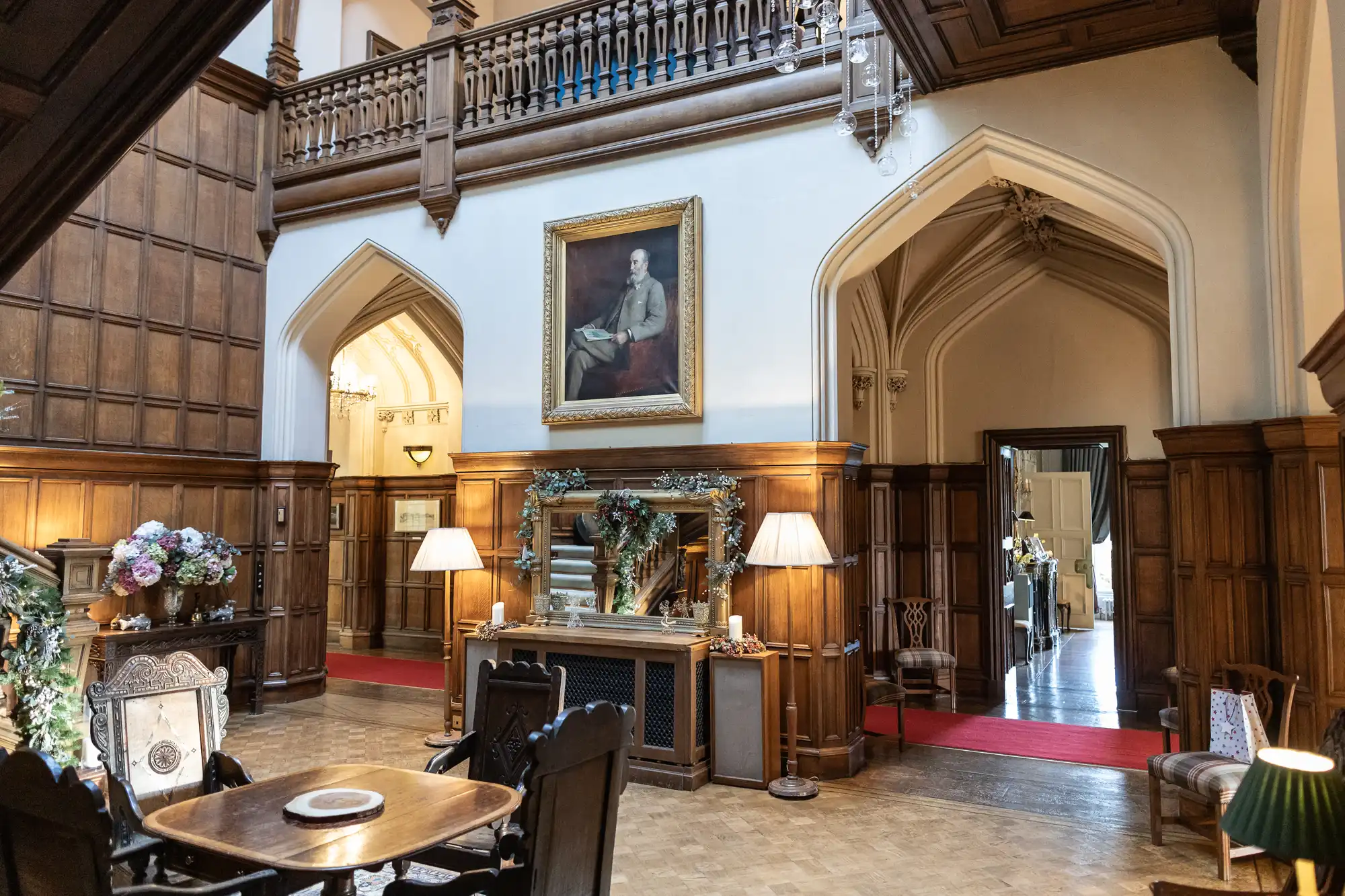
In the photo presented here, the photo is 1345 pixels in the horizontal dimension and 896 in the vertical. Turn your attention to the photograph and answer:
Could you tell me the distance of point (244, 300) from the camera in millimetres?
8766

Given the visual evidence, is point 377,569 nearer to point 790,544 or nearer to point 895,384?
point 895,384

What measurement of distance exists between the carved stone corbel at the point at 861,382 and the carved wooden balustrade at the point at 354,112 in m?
4.60

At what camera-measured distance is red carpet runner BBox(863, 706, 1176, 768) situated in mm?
6754

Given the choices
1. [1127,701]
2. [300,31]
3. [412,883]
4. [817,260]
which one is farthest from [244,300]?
[1127,701]

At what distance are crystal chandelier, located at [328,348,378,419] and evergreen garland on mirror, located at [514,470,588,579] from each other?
4.99 m

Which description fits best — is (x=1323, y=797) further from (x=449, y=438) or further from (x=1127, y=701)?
(x=449, y=438)

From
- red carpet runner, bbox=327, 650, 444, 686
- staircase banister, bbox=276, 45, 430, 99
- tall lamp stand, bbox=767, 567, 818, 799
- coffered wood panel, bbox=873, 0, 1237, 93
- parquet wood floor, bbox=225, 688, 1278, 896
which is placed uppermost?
staircase banister, bbox=276, 45, 430, 99

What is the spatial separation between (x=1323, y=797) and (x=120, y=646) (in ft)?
25.4

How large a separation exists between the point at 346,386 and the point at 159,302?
334 cm

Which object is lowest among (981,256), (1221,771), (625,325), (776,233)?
(1221,771)

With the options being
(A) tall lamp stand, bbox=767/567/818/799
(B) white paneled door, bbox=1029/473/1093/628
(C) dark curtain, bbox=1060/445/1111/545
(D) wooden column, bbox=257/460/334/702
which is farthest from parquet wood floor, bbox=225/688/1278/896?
(C) dark curtain, bbox=1060/445/1111/545

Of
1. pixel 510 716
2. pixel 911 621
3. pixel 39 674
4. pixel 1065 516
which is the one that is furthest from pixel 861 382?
pixel 39 674

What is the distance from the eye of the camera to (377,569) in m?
12.4

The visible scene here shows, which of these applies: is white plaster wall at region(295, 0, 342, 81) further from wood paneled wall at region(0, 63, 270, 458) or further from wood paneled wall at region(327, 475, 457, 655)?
wood paneled wall at region(327, 475, 457, 655)
